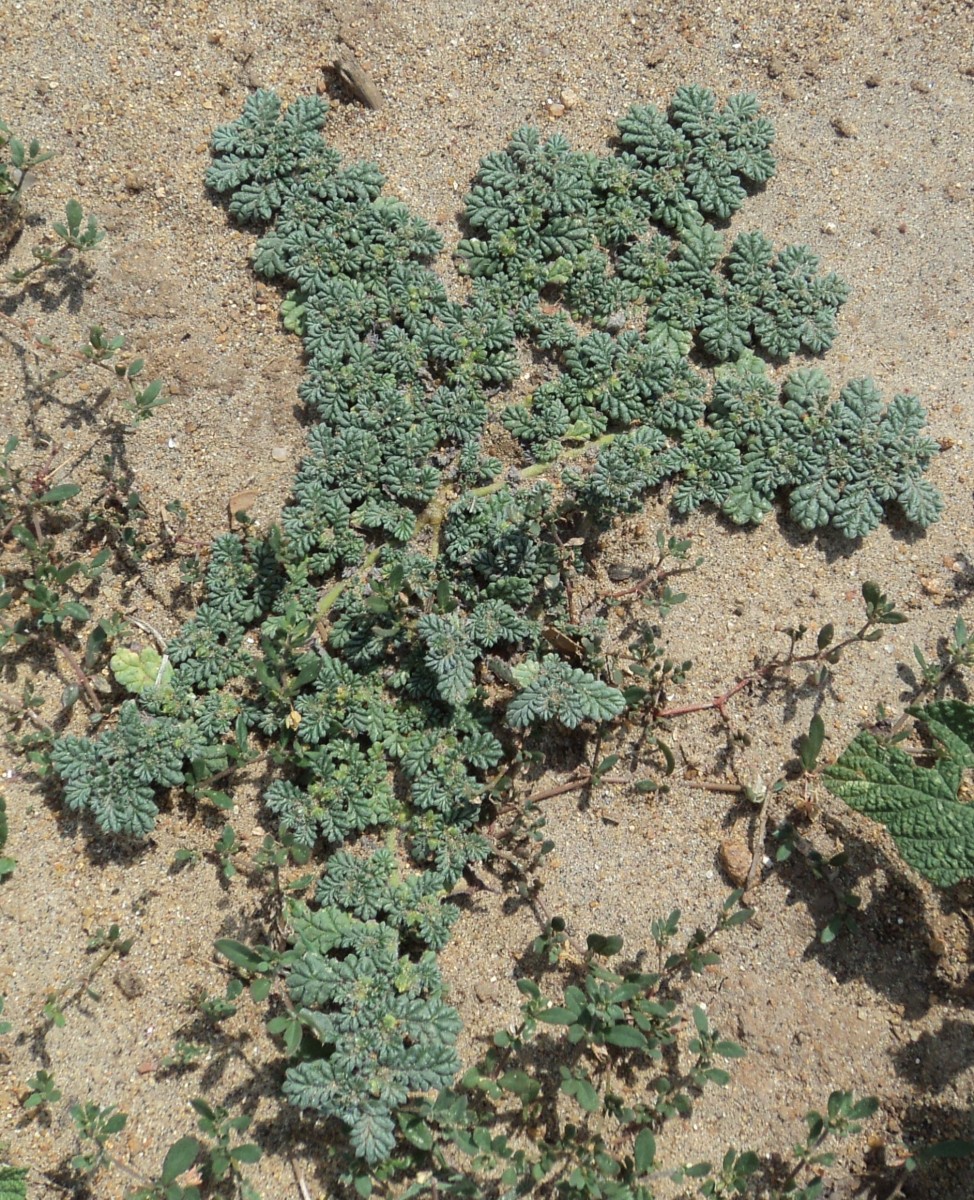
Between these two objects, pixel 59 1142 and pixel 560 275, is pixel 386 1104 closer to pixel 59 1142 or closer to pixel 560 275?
pixel 59 1142

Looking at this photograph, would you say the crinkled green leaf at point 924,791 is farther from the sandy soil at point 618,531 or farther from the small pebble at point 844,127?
the small pebble at point 844,127

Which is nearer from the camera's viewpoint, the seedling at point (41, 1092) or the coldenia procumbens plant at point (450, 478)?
the seedling at point (41, 1092)

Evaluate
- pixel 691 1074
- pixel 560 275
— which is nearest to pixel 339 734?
pixel 691 1074

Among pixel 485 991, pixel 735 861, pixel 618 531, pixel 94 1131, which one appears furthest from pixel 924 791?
pixel 94 1131

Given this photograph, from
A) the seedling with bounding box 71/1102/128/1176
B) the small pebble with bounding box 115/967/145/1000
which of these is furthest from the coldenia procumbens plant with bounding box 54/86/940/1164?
the seedling with bounding box 71/1102/128/1176

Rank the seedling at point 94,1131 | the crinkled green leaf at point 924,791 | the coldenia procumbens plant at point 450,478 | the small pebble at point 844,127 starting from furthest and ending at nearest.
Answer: the small pebble at point 844,127 → the coldenia procumbens plant at point 450,478 → the crinkled green leaf at point 924,791 → the seedling at point 94,1131

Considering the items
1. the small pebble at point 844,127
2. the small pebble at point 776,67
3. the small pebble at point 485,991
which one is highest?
the small pebble at point 776,67

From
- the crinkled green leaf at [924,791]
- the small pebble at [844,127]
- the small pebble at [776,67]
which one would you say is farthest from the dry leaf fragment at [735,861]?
the small pebble at [776,67]
